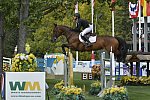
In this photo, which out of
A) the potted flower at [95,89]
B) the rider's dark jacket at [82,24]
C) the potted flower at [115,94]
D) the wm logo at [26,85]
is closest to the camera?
the wm logo at [26,85]

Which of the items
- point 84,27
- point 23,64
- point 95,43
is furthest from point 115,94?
point 95,43

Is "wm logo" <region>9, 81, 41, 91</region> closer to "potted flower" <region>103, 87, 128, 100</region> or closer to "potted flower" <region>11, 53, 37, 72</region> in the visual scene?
"potted flower" <region>103, 87, 128, 100</region>

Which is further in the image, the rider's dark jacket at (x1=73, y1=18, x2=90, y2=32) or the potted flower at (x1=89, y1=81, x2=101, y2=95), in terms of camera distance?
the rider's dark jacket at (x1=73, y1=18, x2=90, y2=32)

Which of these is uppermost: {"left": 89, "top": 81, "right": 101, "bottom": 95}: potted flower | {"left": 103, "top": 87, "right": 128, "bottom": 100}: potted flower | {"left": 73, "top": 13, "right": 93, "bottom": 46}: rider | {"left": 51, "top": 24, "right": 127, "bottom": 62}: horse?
{"left": 73, "top": 13, "right": 93, "bottom": 46}: rider

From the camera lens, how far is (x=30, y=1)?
88.7ft

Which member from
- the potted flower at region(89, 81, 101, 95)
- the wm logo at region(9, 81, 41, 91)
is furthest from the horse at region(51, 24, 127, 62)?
the wm logo at region(9, 81, 41, 91)

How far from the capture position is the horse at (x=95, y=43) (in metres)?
25.1

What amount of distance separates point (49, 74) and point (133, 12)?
862 centimetres

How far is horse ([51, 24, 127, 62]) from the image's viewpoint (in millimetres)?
25141

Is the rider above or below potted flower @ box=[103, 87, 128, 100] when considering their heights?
above

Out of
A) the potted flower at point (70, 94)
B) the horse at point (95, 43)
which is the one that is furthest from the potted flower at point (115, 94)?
the horse at point (95, 43)

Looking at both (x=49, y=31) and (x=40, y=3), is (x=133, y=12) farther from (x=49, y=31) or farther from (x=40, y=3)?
(x=40, y=3)

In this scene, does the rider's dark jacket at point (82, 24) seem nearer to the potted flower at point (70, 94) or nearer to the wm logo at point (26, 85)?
the potted flower at point (70, 94)

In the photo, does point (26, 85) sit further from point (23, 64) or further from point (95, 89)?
point (95, 89)
